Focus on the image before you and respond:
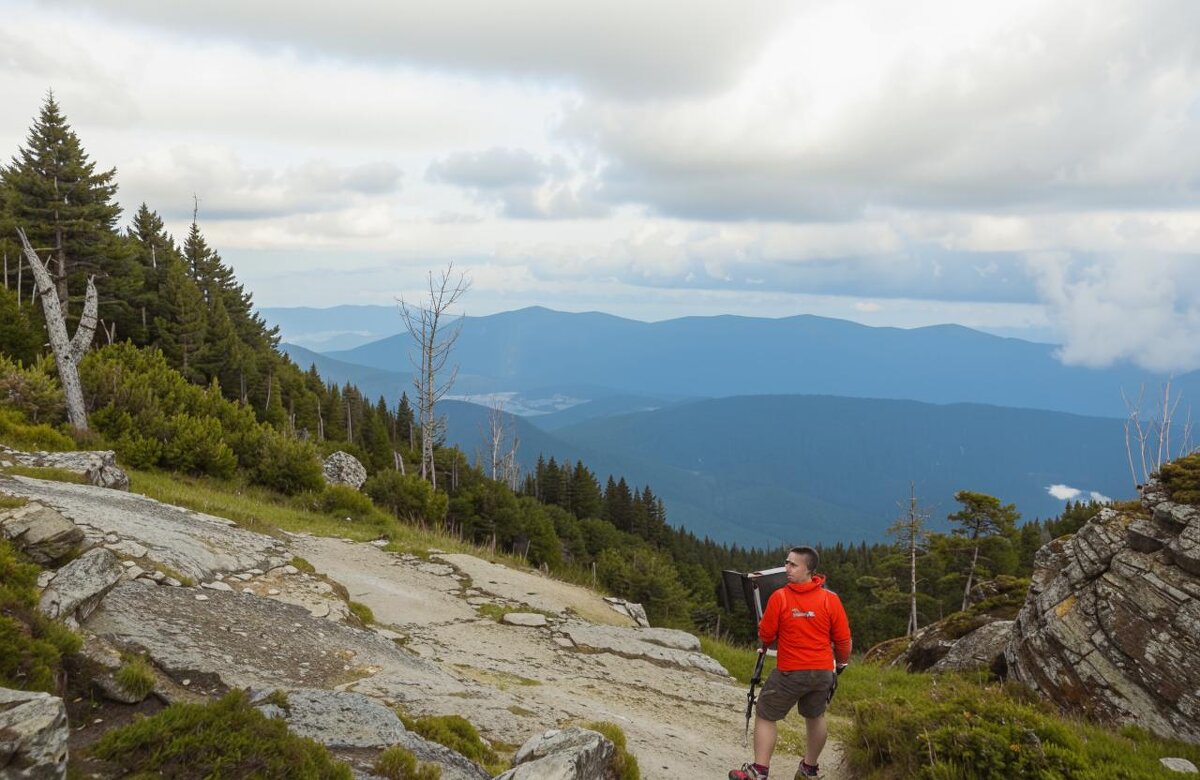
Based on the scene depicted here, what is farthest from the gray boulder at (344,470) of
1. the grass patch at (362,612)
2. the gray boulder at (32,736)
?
the gray boulder at (32,736)

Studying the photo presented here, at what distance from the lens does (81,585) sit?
7328 millimetres

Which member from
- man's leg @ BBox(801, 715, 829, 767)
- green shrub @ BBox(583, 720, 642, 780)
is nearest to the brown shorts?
man's leg @ BBox(801, 715, 829, 767)

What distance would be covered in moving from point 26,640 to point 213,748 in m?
2.20

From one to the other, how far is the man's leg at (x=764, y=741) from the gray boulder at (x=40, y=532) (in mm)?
8518

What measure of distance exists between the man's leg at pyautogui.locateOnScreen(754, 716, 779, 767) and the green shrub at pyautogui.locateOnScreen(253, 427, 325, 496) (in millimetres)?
19109

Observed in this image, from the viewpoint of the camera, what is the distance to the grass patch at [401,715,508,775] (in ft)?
21.1

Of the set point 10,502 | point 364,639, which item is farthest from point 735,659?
point 10,502

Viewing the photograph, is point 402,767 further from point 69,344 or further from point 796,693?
point 69,344

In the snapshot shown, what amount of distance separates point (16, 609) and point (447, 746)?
4.00m

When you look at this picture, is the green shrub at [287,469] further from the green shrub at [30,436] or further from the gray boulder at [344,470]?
the gray boulder at [344,470]

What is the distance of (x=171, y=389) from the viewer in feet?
77.5

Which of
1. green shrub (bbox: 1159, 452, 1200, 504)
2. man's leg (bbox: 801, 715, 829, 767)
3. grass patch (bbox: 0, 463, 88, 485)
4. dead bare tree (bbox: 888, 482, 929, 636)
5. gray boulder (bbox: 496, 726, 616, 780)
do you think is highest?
green shrub (bbox: 1159, 452, 1200, 504)

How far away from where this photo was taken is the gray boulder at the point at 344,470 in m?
32.4

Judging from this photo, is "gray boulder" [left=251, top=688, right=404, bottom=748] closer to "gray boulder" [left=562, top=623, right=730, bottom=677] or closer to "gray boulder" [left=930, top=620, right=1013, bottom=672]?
"gray boulder" [left=562, top=623, right=730, bottom=677]
